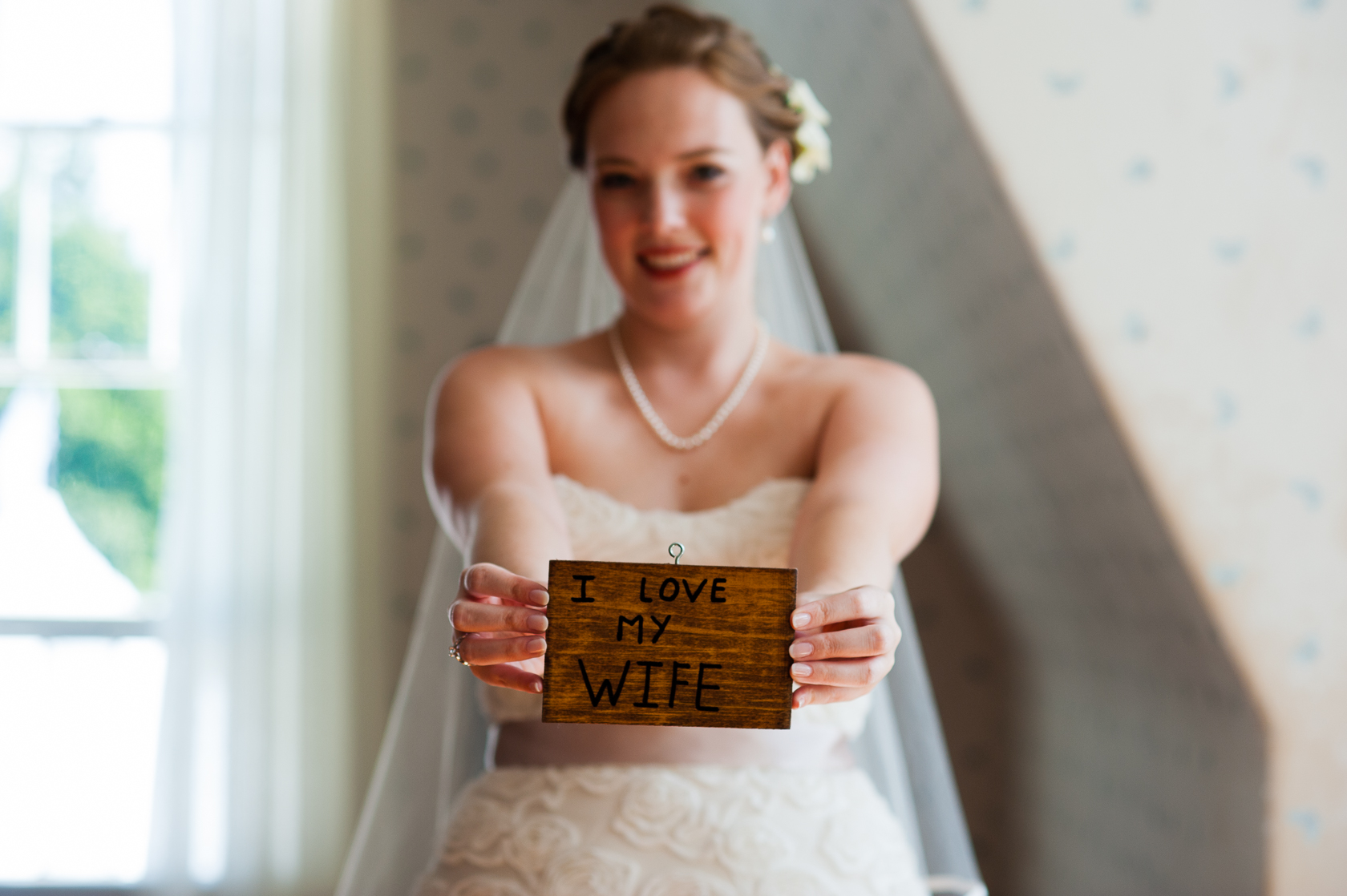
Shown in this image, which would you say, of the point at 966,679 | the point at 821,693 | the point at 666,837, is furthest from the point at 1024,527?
the point at 821,693

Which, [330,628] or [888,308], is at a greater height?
[888,308]

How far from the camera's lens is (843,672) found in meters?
0.78

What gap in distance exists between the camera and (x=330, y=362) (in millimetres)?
2766

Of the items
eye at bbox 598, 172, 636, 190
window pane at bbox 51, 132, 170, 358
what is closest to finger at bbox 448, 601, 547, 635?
eye at bbox 598, 172, 636, 190

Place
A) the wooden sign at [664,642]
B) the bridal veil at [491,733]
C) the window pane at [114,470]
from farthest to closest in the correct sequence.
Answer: the window pane at [114,470], the bridal veil at [491,733], the wooden sign at [664,642]

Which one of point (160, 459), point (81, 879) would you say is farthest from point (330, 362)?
point (81, 879)

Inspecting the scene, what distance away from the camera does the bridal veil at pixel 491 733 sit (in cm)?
140

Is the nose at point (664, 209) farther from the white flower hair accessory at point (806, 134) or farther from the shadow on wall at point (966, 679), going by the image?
the shadow on wall at point (966, 679)

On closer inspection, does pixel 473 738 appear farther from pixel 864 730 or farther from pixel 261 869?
pixel 261 869

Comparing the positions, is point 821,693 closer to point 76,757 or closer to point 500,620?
point 500,620

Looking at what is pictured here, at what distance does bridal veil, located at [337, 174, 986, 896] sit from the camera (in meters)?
1.40

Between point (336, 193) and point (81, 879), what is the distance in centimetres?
191

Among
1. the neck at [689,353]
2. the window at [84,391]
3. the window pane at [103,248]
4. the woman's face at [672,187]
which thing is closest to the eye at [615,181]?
the woman's face at [672,187]

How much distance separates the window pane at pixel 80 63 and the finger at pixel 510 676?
2664 millimetres
